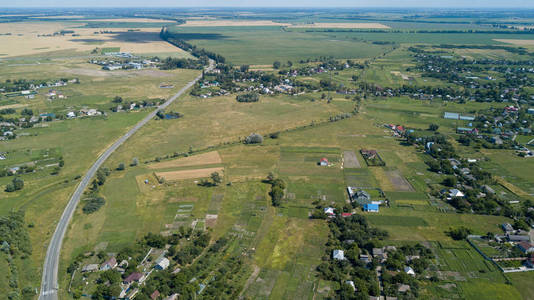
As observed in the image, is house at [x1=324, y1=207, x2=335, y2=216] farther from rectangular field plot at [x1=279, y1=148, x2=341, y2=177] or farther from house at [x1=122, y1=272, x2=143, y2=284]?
house at [x1=122, y1=272, x2=143, y2=284]

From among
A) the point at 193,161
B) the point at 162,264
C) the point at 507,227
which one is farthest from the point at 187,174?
the point at 507,227

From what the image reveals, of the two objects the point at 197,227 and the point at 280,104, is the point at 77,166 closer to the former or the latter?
the point at 197,227

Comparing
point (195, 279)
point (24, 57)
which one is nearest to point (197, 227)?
point (195, 279)

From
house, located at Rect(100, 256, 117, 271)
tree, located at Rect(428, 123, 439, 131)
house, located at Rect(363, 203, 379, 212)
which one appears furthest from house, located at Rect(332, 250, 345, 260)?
tree, located at Rect(428, 123, 439, 131)

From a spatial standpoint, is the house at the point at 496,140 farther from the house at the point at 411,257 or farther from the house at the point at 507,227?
the house at the point at 411,257

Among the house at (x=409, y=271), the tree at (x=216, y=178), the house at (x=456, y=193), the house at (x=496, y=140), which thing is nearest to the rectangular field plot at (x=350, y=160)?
the house at (x=456, y=193)

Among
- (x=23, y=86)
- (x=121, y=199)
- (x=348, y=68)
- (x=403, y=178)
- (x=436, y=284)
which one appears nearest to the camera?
(x=436, y=284)
